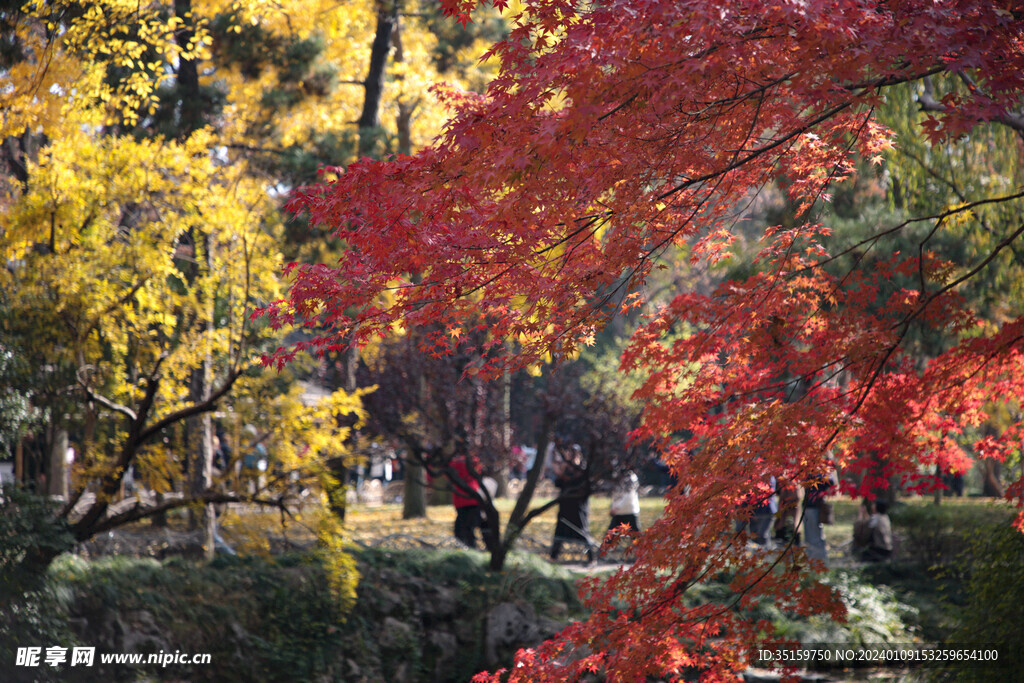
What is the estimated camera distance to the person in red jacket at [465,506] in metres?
9.95

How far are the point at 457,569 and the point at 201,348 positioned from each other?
3.68 meters

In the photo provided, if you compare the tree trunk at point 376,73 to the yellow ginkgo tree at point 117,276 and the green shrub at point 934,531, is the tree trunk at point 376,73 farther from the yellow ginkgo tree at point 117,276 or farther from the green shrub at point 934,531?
the green shrub at point 934,531

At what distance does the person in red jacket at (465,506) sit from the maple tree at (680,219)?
511 cm

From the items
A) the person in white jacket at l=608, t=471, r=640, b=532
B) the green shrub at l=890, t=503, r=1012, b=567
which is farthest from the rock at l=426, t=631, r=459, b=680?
the green shrub at l=890, t=503, r=1012, b=567

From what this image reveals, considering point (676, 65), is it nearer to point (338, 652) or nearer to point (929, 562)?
point (338, 652)

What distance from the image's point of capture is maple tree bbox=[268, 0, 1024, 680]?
9.00 ft

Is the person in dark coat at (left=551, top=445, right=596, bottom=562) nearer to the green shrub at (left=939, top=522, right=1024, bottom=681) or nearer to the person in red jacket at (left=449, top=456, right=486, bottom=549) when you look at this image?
the person in red jacket at (left=449, top=456, right=486, bottom=549)

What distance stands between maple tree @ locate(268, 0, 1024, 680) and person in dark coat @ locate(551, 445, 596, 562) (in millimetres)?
5025

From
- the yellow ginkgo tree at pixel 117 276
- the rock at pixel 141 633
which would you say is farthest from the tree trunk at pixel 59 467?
the rock at pixel 141 633

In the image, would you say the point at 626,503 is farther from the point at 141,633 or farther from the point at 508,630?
the point at 141,633

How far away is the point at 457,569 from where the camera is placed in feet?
29.0

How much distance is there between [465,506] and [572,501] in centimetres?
149

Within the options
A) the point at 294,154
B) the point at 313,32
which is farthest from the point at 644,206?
the point at 313,32

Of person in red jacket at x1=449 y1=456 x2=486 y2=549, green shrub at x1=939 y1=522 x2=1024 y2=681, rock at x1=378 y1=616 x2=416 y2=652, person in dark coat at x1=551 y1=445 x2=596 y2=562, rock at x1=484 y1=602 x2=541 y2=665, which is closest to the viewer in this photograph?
green shrub at x1=939 y1=522 x2=1024 y2=681
